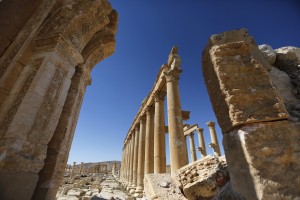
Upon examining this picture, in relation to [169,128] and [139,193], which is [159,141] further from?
[139,193]

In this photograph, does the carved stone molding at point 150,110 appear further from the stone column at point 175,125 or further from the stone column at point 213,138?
the stone column at point 213,138

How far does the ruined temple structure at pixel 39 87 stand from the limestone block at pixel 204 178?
122 inches

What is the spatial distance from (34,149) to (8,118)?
29.5 inches

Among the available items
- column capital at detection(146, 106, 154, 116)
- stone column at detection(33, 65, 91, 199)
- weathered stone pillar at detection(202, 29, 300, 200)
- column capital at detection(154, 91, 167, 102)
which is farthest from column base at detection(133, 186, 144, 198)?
weathered stone pillar at detection(202, 29, 300, 200)


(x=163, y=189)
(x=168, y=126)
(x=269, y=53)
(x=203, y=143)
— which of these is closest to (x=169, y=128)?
(x=168, y=126)

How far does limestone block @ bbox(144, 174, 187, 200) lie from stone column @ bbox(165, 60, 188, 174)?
3.19 metres

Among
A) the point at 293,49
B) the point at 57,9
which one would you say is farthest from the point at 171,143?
the point at 57,9

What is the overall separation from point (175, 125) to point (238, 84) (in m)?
7.40

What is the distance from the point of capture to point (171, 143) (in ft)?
29.3

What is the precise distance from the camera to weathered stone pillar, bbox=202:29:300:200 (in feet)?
5.43

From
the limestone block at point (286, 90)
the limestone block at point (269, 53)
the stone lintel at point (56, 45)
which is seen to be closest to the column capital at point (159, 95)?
the stone lintel at point (56, 45)

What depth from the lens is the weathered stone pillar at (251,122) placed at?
1654 millimetres

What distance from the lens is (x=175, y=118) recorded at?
9.59m

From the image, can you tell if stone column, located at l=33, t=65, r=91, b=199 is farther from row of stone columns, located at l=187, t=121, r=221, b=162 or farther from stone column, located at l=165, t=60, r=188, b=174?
row of stone columns, located at l=187, t=121, r=221, b=162
